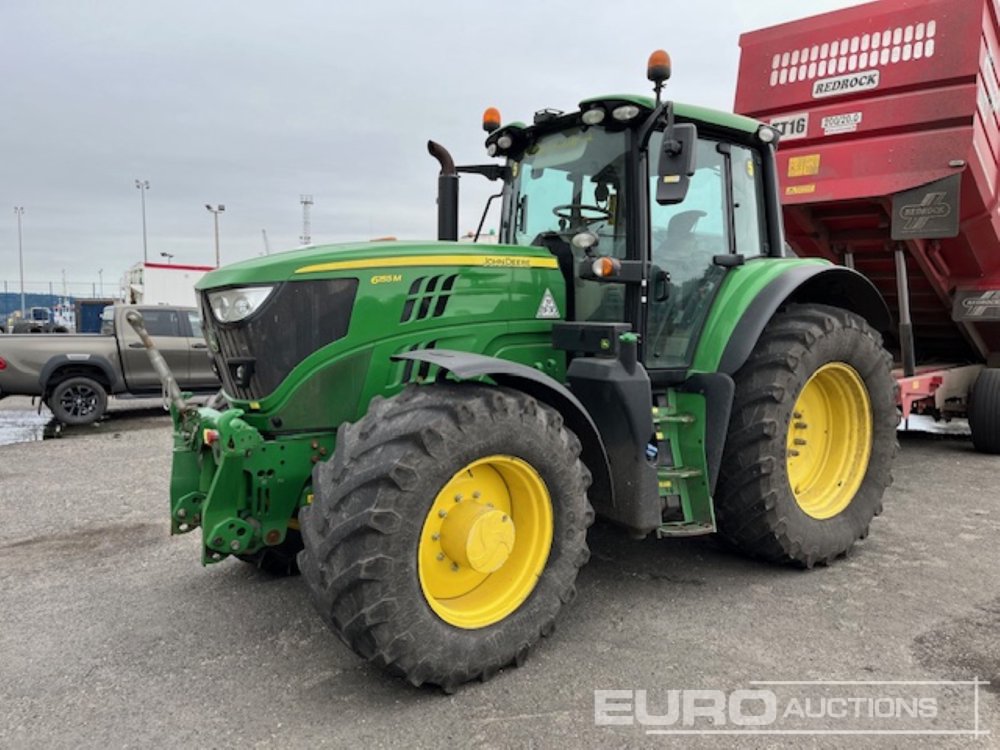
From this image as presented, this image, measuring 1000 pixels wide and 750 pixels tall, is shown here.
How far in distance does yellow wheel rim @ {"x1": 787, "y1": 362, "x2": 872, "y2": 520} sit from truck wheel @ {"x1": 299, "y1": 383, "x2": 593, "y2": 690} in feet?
5.86

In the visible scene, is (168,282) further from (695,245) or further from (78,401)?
(695,245)

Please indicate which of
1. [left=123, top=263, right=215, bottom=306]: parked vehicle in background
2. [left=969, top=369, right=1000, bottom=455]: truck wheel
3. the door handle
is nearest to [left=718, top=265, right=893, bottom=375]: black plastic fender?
the door handle

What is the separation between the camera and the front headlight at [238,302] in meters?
3.18


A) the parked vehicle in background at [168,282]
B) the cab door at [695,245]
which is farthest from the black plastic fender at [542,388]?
the parked vehicle in background at [168,282]

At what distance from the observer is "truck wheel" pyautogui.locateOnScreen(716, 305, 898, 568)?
12.7ft

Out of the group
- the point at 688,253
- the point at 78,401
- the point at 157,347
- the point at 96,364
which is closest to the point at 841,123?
the point at 688,253

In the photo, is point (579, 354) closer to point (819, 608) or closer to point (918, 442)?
point (819, 608)

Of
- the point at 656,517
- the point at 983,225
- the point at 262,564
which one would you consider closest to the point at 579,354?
the point at 656,517

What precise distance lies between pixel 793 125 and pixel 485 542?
5.06 m

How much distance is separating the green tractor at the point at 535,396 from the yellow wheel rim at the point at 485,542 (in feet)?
0.03

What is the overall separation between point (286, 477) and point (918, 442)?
7.01m

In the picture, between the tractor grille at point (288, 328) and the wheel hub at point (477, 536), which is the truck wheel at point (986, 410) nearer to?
the wheel hub at point (477, 536)

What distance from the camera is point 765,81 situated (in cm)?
655

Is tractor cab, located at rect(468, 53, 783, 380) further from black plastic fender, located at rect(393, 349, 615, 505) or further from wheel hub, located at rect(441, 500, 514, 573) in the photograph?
wheel hub, located at rect(441, 500, 514, 573)
